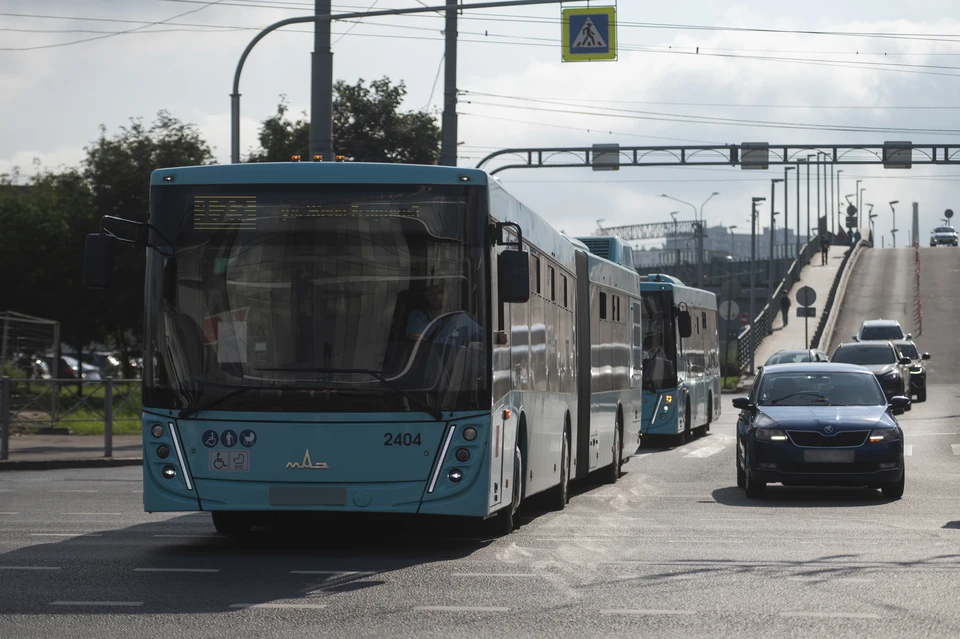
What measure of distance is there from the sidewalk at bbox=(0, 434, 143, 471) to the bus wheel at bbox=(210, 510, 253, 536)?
997 centimetres

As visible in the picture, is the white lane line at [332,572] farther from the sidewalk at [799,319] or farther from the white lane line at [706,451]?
the sidewalk at [799,319]

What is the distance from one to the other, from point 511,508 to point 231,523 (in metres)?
2.30

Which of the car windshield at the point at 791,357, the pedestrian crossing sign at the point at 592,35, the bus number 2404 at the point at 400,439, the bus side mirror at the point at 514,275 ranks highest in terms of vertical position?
the pedestrian crossing sign at the point at 592,35

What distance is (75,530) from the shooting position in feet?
44.5

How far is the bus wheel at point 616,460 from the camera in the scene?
20.2m

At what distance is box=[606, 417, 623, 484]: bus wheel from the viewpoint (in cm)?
2019

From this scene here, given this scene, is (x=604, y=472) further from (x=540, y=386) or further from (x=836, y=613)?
(x=836, y=613)

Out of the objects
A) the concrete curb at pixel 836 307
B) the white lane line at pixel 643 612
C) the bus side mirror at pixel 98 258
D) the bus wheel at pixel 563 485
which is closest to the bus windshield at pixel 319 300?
the bus side mirror at pixel 98 258

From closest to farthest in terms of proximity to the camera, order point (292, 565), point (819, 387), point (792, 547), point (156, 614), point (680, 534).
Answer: point (156, 614) → point (292, 565) → point (792, 547) → point (680, 534) → point (819, 387)

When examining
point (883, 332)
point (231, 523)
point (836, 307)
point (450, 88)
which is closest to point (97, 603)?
point (231, 523)

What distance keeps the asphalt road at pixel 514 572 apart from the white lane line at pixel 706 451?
7.65m

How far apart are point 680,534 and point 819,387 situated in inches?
218

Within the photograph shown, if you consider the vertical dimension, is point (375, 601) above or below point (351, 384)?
below

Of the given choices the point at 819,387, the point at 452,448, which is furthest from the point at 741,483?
the point at 452,448
